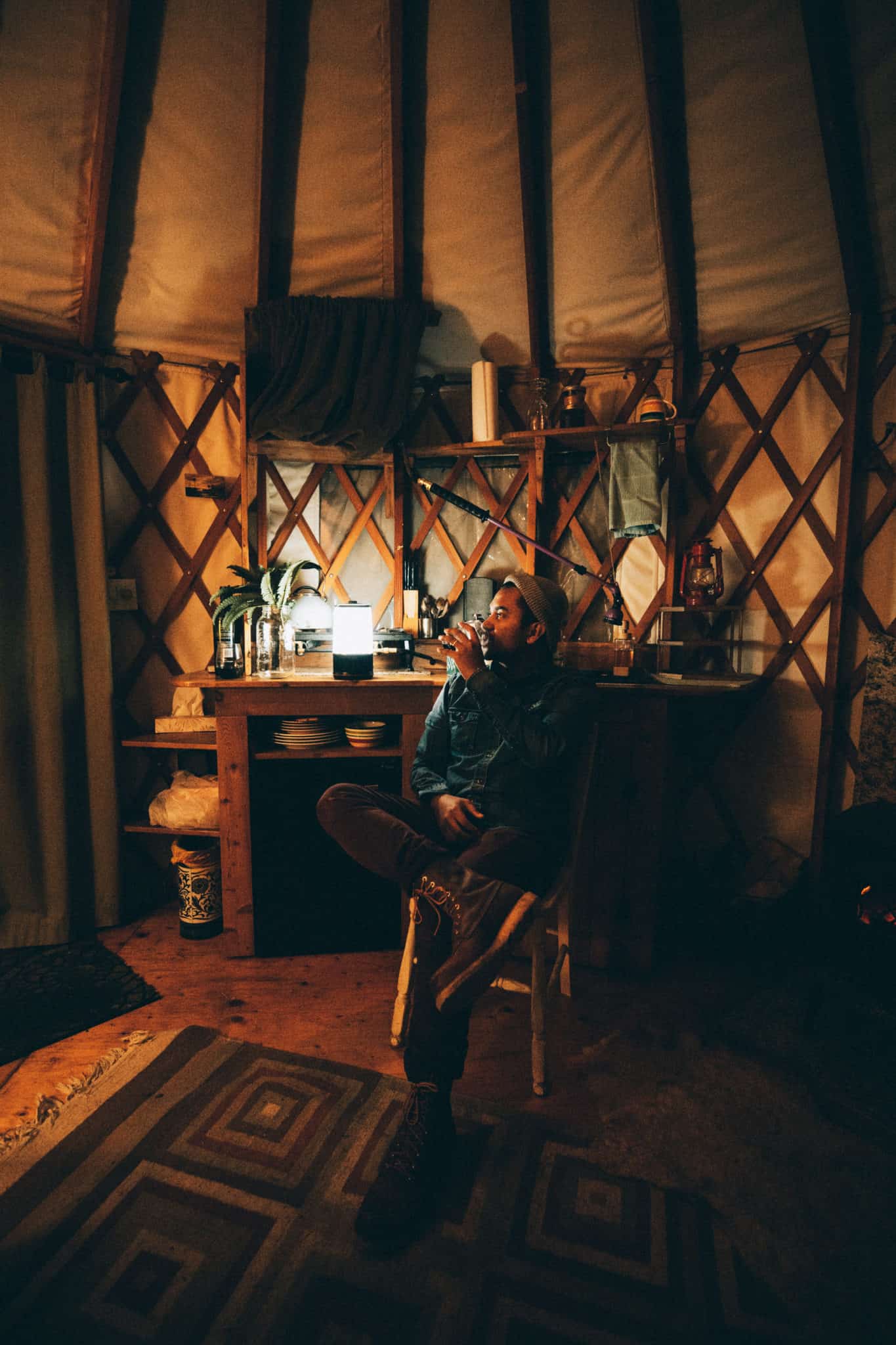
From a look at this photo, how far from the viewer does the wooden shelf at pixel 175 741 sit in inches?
87.0

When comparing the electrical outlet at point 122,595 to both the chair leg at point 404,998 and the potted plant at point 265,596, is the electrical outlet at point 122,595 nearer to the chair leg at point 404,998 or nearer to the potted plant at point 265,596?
the potted plant at point 265,596

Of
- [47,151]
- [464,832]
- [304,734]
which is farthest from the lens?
[304,734]

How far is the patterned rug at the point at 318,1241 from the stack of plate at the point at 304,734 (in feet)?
3.02

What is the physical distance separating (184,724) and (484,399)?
1601 mm

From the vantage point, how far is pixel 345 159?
2.07 meters

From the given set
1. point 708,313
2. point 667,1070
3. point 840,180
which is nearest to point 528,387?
point 708,313

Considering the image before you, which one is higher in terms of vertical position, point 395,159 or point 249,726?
point 395,159

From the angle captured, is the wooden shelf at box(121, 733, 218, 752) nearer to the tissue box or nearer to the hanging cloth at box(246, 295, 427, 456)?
the tissue box

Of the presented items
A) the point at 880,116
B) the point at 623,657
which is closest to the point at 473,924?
the point at 623,657

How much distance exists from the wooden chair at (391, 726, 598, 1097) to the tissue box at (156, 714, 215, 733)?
120 cm

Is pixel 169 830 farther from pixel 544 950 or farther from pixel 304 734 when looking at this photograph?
pixel 544 950

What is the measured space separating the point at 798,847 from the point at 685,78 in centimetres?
248

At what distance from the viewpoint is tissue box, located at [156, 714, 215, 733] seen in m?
2.30

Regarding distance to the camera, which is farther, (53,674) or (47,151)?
(53,674)
